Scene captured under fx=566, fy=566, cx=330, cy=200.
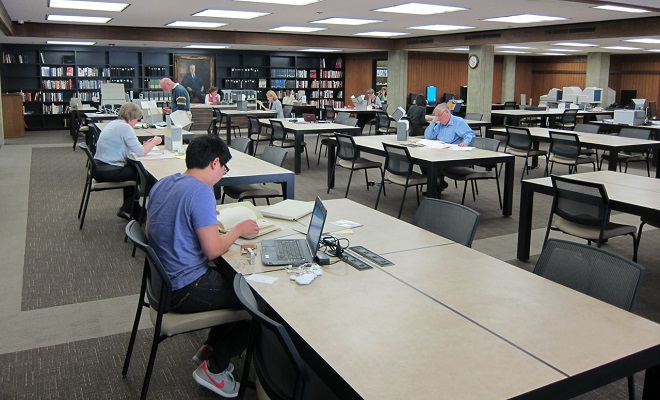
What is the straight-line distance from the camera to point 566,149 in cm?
775

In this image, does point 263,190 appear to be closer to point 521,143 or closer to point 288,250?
point 288,250

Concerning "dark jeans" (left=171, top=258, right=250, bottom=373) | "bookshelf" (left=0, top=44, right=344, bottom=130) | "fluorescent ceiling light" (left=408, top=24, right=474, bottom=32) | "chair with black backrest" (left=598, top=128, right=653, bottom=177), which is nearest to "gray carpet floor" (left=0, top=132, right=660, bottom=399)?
"dark jeans" (left=171, top=258, right=250, bottom=373)

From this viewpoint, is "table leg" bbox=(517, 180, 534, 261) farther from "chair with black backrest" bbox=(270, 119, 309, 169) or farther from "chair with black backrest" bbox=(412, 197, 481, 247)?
"chair with black backrest" bbox=(270, 119, 309, 169)

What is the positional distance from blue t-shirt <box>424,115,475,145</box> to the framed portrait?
37.0 feet

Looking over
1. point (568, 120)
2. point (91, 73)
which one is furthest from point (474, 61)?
point (91, 73)

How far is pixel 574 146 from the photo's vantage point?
7582mm

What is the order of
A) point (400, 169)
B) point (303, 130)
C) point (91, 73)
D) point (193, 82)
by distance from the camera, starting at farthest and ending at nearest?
point (193, 82) < point (91, 73) < point (303, 130) < point (400, 169)

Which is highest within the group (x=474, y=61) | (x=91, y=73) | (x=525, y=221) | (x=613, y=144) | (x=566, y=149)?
(x=474, y=61)

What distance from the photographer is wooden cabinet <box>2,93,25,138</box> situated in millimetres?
14109

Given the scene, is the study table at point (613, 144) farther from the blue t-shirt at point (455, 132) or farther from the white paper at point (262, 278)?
the white paper at point (262, 278)

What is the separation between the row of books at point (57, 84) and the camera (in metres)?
16.1

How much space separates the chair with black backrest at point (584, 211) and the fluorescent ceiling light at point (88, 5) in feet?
23.5

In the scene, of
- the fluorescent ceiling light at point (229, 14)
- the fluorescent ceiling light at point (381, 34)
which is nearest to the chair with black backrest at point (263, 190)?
the fluorescent ceiling light at point (229, 14)

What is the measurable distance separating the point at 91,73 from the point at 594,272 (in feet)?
54.1
